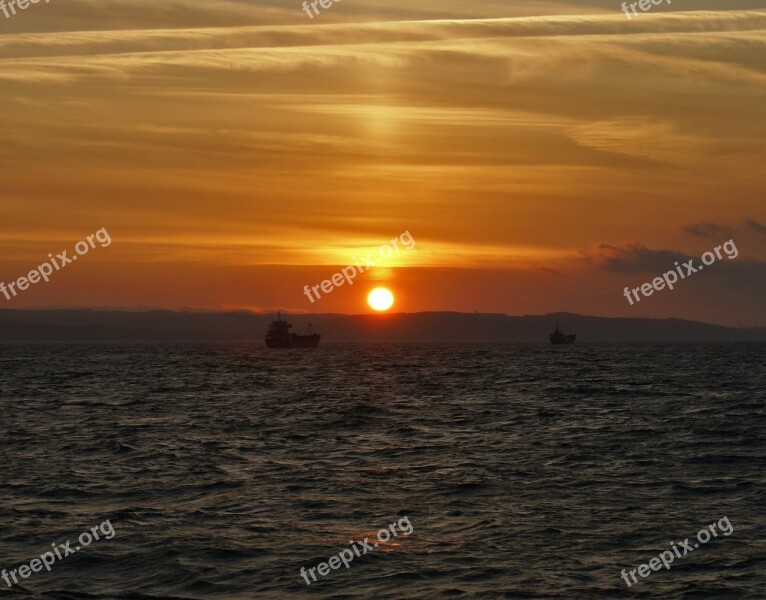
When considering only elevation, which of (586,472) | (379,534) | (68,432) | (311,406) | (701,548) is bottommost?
(701,548)

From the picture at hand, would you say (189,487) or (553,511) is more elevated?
(189,487)

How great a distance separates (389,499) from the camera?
105ft

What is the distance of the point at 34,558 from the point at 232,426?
31117 mm

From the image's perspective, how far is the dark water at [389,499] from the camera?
23266 millimetres

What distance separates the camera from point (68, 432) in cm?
5300

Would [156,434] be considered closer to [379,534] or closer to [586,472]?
[586,472]

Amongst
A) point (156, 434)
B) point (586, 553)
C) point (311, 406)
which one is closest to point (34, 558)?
point (586, 553)

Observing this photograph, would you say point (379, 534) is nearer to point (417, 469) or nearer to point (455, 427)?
point (417, 469)

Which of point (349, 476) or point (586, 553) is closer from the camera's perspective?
point (586, 553)

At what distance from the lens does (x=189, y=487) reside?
3444 centimetres

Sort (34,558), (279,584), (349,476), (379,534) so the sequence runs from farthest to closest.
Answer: (349,476) → (379,534) → (34,558) → (279,584)

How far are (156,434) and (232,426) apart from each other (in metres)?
4.98

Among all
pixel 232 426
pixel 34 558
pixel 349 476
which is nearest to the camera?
pixel 34 558

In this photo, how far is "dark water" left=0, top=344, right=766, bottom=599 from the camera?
76.3ft
